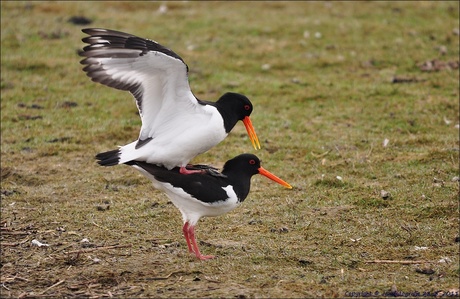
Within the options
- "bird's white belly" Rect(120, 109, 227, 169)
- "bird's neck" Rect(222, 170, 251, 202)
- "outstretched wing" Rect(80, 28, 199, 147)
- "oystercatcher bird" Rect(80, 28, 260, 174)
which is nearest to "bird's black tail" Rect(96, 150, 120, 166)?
"oystercatcher bird" Rect(80, 28, 260, 174)

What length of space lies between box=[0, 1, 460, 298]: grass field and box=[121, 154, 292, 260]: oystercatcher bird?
36 centimetres

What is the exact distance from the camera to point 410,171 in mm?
9344

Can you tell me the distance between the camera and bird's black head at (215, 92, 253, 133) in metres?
7.58

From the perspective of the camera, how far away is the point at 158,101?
24.1 ft

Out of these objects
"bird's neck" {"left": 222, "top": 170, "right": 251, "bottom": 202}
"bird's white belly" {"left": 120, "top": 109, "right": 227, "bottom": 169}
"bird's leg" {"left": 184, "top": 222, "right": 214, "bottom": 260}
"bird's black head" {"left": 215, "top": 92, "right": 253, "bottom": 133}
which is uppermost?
"bird's black head" {"left": 215, "top": 92, "right": 253, "bottom": 133}

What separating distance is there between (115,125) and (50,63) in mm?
3135

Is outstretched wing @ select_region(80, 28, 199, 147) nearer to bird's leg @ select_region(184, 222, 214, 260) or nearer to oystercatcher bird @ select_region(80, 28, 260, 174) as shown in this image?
oystercatcher bird @ select_region(80, 28, 260, 174)

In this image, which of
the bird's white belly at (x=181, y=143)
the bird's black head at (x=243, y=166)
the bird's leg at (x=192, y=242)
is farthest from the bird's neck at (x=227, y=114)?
the bird's leg at (x=192, y=242)

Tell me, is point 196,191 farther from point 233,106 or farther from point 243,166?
point 233,106

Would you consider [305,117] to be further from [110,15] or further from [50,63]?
[110,15]

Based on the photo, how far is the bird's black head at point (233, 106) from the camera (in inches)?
299

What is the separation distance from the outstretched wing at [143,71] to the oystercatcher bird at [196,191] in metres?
0.52

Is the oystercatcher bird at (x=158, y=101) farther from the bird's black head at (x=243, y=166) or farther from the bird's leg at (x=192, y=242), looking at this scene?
the bird's leg at (x=192, y=242)

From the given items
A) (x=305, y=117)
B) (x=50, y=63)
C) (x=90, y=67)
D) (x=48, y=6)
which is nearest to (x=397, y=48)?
(x=305, y=117)
